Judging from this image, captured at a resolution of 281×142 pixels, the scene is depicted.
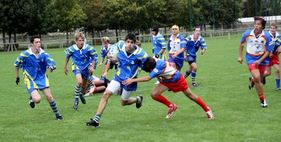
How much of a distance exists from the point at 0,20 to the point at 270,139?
150 ft

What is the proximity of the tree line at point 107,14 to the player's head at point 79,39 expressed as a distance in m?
39.9

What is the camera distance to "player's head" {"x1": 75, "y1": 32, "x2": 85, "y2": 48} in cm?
1171

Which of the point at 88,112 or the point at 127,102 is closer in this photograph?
the point at 127,102

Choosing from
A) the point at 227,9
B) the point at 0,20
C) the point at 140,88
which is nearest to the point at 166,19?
the point at 227,9

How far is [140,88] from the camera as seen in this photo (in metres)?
15.8

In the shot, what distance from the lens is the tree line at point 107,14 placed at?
5100 centimetres

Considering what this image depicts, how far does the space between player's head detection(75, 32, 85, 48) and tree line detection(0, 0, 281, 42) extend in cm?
3986

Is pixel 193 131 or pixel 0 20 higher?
pixel 0 20

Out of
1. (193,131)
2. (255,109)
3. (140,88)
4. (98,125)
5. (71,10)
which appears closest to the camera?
(193,131)

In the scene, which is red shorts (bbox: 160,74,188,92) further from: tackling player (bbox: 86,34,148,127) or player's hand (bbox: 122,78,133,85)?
player's hand (bbox: 122,78,133,85)

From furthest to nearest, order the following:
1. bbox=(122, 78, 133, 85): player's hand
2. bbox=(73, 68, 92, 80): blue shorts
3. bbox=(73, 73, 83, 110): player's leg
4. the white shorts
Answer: bbox=(73, 68, 92, 80): blue shorts
bbox=(73, 73, 83, 110): player's leg
the white shorts
bbox=(122, 78, 133, 85): player's hand

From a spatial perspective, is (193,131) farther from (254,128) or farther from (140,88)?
(140,88)

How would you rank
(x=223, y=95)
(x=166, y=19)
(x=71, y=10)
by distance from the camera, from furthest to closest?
1. (x=166, y=19)
2. (x=71, y=10)
3. (x=223, y=95)

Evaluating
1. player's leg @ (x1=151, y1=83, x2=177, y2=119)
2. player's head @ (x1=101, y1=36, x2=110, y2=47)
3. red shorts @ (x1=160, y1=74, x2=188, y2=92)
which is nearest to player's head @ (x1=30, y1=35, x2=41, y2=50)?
player's leg @ (x1=151, y1=83, x2=177, y2=119)
